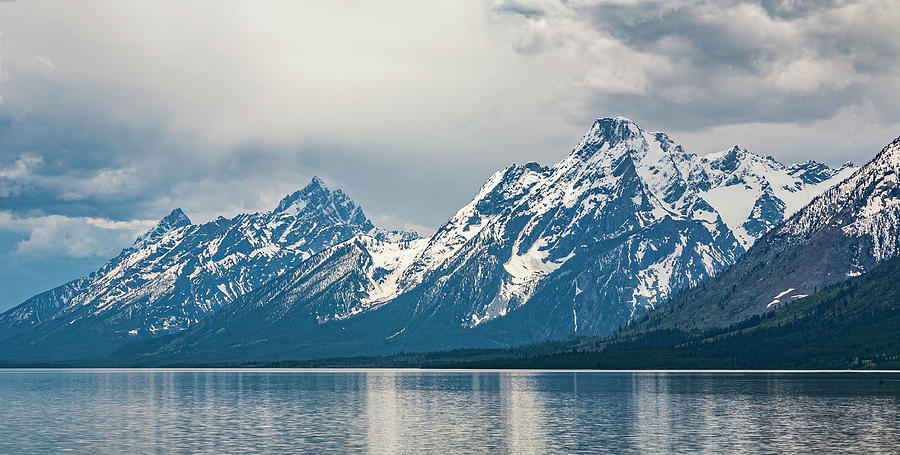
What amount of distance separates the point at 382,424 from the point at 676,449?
2316 inches

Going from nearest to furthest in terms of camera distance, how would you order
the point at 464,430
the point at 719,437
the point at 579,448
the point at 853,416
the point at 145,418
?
Answer: the point at 579,448, the point at 719,437, the point at 464,430, the point at 853,416, the point at 145,418

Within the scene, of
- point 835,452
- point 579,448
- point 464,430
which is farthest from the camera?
point 464,430

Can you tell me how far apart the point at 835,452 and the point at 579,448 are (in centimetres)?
3089

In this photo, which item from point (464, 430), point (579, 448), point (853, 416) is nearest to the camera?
point (579, 448)

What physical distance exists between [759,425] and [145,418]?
109004mm

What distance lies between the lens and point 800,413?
181500 mm

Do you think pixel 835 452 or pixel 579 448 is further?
pixel 579 448

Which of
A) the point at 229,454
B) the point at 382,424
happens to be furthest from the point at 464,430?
the point at 229,454

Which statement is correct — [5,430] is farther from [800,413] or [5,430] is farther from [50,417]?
[800,413]

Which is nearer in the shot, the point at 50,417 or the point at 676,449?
the point at 676,449

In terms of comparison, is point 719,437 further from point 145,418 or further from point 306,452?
point 145,418

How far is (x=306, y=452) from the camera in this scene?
430ft

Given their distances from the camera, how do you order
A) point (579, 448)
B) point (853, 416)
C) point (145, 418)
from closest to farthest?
point (579, 448) < point (853, 416) < point (145, 418)

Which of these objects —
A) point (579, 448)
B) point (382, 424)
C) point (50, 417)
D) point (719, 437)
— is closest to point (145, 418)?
point (50, 417)
